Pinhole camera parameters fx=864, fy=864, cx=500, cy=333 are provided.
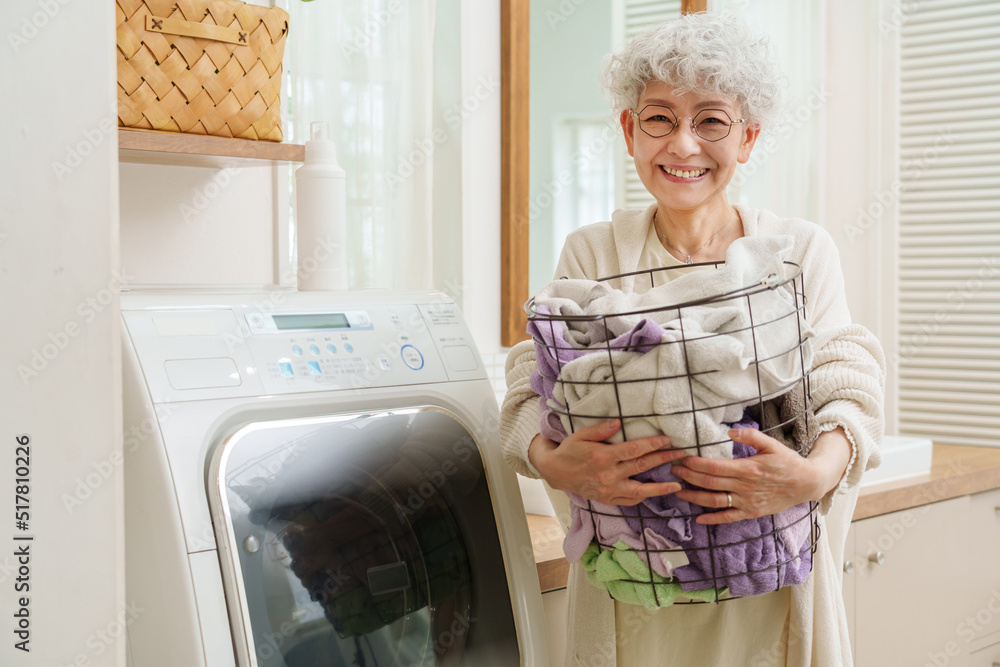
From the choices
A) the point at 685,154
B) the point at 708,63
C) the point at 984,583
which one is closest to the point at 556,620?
the point at 685,154

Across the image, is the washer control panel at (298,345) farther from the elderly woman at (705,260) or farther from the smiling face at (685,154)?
the smiling face at (685,154)

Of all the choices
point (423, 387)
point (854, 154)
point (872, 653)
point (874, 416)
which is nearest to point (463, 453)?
point (423, 387)

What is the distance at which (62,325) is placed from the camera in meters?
0.70

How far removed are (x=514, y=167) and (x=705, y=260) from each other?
3.03ft

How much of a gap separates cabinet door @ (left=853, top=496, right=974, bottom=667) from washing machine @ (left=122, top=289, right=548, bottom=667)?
0.99m

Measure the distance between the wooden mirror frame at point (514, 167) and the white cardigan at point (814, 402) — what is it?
0.78m

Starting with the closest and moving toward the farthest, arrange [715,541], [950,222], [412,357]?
[715,541] → [412,357] → [950,222]

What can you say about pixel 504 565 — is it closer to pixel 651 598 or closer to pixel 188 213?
pixel 651 598

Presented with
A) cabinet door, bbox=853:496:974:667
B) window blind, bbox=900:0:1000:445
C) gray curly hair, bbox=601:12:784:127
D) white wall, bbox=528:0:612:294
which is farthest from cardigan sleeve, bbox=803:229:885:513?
window blind, bbox=900:0:1000:445

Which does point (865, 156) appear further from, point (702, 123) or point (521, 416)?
point (521, 416)

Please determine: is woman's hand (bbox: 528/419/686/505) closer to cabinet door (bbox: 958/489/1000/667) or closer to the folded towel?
the folded towel

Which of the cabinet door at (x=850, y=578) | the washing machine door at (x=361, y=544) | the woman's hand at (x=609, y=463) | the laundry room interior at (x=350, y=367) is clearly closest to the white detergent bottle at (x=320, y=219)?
the laundry room interior at (x=350, y=367)

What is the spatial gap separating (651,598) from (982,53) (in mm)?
2518

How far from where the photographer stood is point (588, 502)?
0.97 metres
